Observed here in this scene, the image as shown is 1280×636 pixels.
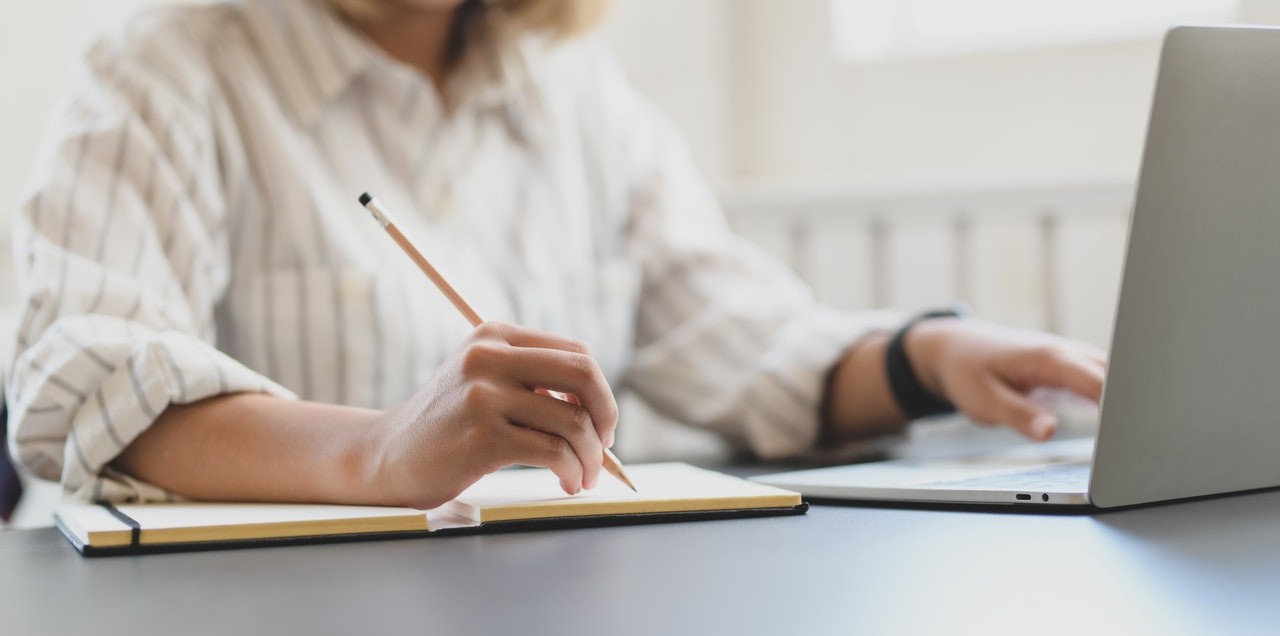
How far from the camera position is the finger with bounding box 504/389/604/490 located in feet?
1.68

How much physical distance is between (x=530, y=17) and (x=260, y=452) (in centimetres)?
66

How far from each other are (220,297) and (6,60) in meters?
0.55

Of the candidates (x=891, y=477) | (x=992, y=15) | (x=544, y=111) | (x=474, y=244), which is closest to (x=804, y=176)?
(x=992, y=15)

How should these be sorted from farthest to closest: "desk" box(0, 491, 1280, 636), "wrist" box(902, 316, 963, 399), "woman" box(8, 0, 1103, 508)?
"wrist" box(902, 316, 963, 399) → "woman" box(8, 0, 1103, 508) → "desk" box(0, 491, 1280, 636)

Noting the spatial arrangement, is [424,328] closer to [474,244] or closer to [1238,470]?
[474,244]

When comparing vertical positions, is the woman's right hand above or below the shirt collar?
below

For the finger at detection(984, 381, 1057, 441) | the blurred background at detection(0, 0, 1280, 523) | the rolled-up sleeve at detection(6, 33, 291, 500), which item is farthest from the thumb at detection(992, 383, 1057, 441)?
the blurred background at detection(0, 0, 1280, 523)

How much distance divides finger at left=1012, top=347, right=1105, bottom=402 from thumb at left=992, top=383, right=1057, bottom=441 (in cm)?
1

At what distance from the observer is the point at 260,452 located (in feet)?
1.95

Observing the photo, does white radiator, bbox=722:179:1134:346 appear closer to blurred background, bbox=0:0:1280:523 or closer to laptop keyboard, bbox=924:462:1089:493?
blurred background, bbox=0:0:1280:523

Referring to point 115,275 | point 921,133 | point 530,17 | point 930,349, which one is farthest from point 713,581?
point 921,133

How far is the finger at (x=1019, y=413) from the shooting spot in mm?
821

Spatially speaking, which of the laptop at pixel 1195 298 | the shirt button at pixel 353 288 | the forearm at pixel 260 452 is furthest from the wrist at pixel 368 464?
the shirt button at pixel 353 288

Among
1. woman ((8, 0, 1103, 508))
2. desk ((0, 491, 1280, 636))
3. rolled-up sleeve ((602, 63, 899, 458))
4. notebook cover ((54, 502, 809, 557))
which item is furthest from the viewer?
rolled-up sleeve ((602, 63, 899, 458))
